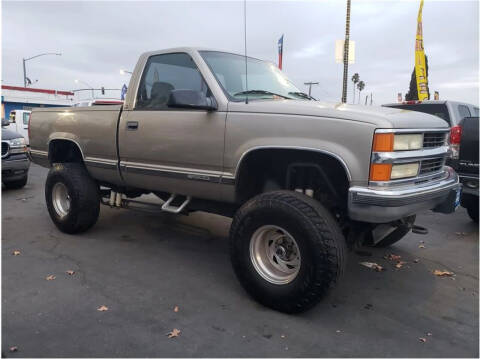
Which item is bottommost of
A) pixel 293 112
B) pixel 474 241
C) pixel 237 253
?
pixel 474 241

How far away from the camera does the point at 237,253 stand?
3311mm

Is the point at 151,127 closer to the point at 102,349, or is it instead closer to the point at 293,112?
the point at 293,112

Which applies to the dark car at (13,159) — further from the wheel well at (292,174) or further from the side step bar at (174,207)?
the wheel well at (292,174)

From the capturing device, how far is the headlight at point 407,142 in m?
A: 2.88

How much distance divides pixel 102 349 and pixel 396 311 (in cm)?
226

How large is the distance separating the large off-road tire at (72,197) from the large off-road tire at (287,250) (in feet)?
7.52

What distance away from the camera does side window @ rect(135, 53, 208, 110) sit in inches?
153

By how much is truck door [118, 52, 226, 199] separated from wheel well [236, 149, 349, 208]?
0.26 meters

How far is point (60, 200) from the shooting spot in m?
5.14

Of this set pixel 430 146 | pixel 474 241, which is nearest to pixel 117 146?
pixel 430 146

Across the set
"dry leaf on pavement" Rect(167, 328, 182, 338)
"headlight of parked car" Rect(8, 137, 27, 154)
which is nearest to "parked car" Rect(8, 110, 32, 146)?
"headlight of parked car" Rect(8, 137, 27, 154)

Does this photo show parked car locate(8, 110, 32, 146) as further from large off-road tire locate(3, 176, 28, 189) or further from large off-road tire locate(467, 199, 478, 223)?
large off-road tire locate(467, 199, 478, 223)

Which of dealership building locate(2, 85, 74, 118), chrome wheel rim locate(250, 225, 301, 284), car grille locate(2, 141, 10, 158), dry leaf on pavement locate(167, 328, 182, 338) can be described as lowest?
dry leaf on pavement locate(167, 328, 182, 338)

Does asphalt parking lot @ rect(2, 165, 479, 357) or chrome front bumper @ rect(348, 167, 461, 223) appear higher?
chrome front bumper @ rect(348, 167, 461, 223)
